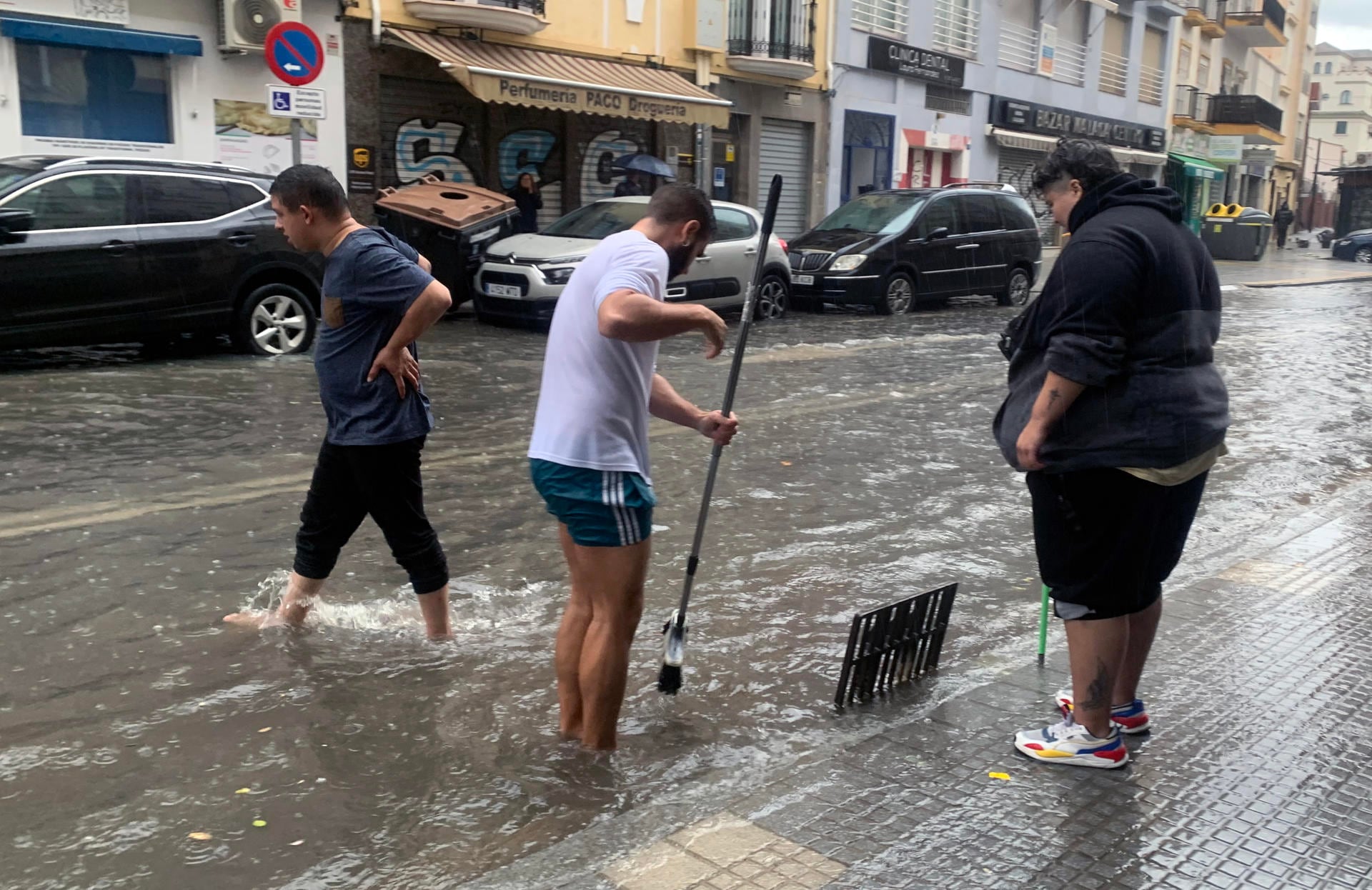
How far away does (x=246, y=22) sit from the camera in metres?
15.3

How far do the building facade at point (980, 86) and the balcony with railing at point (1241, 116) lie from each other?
6920 mm

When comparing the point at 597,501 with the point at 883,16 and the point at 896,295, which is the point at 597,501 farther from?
the point at 883,16

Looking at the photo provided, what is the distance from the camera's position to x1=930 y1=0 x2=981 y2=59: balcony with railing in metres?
29.1

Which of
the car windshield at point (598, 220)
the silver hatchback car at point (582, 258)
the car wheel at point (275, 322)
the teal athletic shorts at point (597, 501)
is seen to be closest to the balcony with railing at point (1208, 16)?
the silver hatchback car at point (582, 258)

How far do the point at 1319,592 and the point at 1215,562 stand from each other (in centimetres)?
59

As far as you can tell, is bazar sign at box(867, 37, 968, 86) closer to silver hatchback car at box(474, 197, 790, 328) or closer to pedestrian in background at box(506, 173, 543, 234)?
pedestrian in background at box(506, 173, 543, 234)

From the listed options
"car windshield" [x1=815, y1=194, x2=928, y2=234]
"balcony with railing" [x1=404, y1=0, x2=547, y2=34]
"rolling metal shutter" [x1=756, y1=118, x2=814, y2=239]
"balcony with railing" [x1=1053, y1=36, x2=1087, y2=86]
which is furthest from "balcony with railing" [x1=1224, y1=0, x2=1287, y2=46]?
"balcony with railing" [x1=404, y1=0, x2=547, y2=34]

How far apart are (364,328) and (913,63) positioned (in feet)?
84.4

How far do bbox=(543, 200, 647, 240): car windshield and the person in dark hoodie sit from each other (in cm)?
1085

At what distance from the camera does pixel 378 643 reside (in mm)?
4578

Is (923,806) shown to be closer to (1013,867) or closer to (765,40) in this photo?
(1013,867)

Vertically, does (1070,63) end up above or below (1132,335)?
above

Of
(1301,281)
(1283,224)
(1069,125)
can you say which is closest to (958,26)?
(1069,125)

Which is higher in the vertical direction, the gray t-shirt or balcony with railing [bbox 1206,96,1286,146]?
balcony with railing [bbox 1206,96,1286,146]
